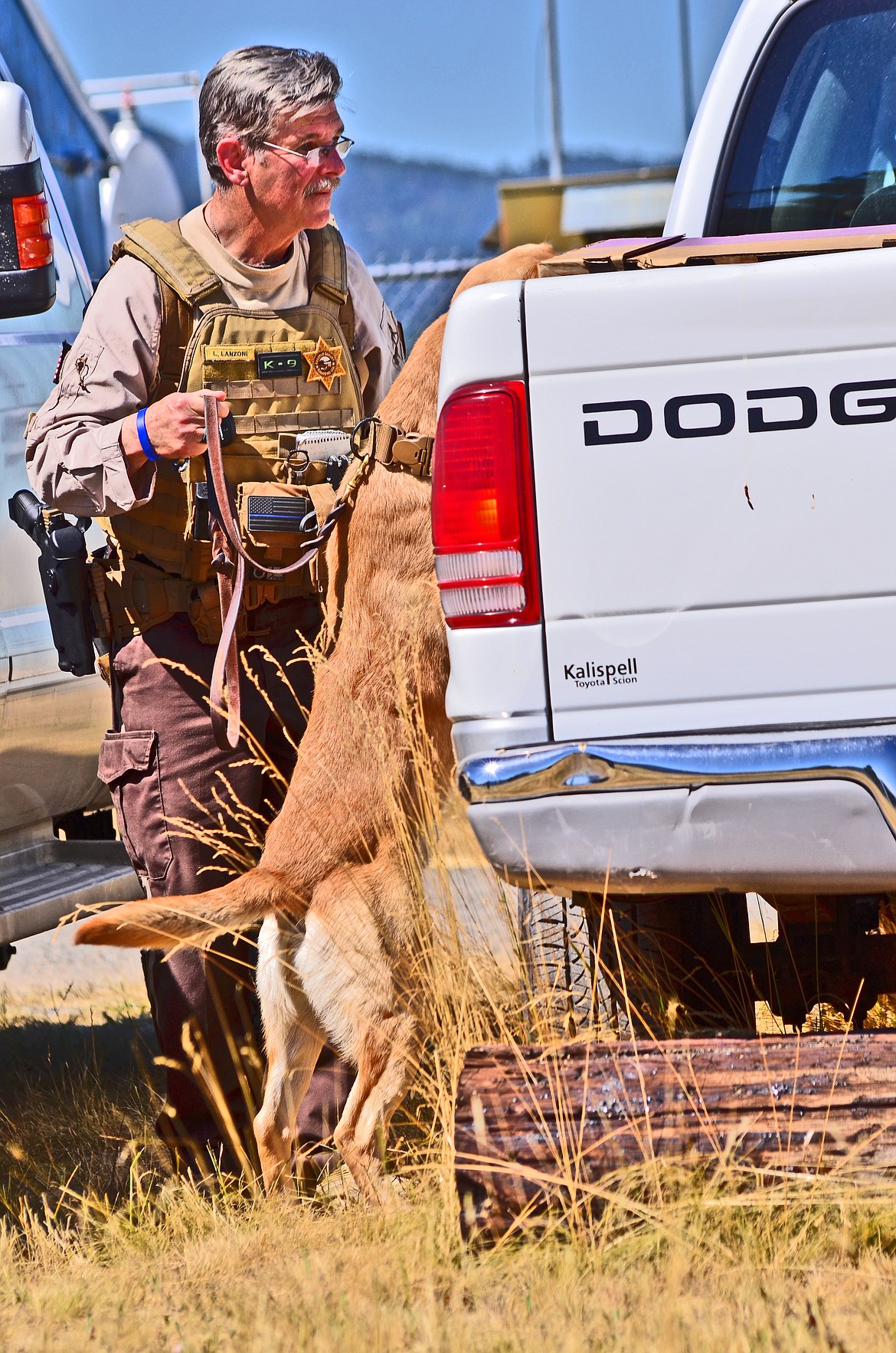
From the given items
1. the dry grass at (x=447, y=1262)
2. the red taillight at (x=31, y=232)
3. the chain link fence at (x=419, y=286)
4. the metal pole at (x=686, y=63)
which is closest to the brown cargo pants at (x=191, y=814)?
the dry grass at (x=447, y=1262)

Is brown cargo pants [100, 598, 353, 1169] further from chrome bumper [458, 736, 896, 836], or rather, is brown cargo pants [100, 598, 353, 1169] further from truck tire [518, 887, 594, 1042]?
chrome bumper [458, 736, 896, 836]

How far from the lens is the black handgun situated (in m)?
3.57

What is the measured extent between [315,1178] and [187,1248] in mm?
525

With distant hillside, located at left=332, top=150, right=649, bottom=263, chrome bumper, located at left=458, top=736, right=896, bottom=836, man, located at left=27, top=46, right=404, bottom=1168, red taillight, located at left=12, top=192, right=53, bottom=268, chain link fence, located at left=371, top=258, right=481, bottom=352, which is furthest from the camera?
distant hillside, located at left=332, top=150, right=649, bottom=263

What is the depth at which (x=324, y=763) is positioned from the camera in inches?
127

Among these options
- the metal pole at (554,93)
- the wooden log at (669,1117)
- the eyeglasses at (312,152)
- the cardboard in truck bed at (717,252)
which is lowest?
the wooden log at (669,1117)

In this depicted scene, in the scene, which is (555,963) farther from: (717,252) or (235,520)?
(717,252)

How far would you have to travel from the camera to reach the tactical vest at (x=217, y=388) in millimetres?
3416

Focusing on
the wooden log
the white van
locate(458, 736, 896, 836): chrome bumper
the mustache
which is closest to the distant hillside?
the white van

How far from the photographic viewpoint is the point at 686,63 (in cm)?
974

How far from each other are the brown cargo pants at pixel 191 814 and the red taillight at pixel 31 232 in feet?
3.25

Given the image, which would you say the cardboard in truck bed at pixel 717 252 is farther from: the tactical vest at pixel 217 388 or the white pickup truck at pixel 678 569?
the tactical vest at pixel 217 388

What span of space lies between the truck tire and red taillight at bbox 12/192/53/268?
2.01 metres

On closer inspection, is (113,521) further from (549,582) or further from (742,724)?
(742,724)
